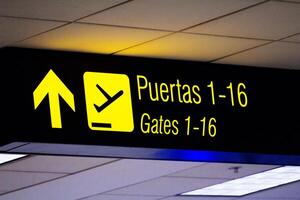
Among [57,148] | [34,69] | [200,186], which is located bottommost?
[200,186]

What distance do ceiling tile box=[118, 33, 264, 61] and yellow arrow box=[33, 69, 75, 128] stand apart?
51cm

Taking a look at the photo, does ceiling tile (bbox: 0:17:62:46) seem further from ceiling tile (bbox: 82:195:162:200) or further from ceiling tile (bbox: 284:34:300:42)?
ceiling tile (bbox: 82:195:162:200)

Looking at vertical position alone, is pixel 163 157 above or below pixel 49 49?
below

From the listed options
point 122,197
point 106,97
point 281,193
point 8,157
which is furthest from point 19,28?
point 281,193

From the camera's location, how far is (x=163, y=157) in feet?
19.4

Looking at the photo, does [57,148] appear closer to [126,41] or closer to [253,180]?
[126,41]

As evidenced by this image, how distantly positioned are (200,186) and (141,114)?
3930mm

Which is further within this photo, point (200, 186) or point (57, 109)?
point (200, 186)

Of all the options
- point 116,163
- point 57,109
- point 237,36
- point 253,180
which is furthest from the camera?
point 253,180

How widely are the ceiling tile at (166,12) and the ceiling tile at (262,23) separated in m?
0.10

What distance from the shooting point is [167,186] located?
934cm

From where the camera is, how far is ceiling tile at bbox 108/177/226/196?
360 inches

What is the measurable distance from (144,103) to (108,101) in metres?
0.20

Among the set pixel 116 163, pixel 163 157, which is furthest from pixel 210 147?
pixel 116 163
